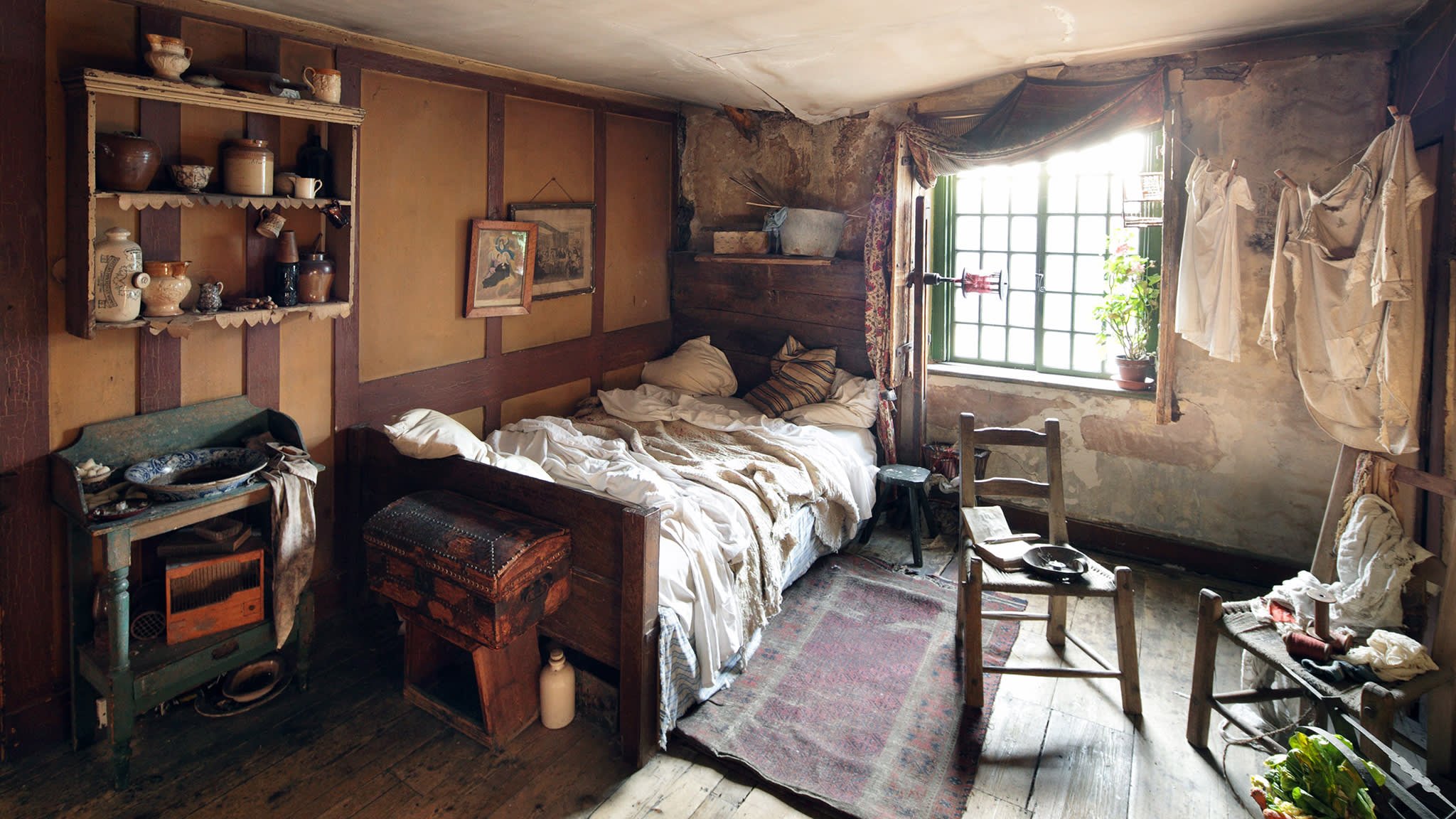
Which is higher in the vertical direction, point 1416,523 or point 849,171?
point 849,171

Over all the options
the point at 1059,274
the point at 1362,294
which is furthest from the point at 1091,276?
the point at 1362,294

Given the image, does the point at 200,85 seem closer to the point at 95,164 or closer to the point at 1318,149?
the point at 95,164

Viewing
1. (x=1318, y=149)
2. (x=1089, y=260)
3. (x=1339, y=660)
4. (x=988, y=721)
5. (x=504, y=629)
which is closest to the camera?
(x=1339, y=660)

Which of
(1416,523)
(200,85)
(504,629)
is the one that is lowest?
(504,629)

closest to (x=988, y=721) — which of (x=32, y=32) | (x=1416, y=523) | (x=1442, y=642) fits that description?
(x=1442, y=642)

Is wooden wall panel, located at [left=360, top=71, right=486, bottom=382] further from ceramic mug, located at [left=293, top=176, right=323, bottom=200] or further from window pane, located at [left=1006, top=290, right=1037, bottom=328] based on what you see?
window pane, located at [left=1006, top=290, right=1037, bottom=328]

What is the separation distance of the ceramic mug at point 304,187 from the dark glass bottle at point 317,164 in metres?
0.06

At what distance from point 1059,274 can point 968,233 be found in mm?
583

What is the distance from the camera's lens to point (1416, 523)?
122 inches

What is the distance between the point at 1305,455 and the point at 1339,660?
180 cm

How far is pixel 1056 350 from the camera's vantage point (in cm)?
497

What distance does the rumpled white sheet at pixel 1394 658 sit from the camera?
2.47 m

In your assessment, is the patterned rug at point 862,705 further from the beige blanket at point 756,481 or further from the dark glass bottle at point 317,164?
the dark glass bottle at point 317,164

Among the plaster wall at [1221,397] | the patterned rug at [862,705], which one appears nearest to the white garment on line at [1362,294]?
the plaster wall at [1221,397]
